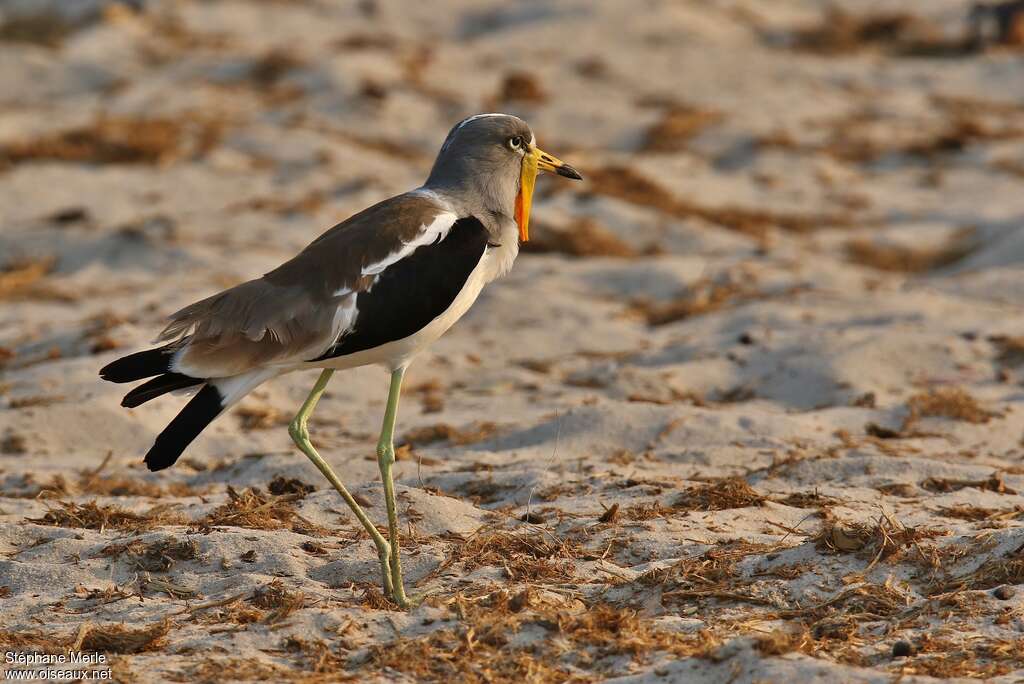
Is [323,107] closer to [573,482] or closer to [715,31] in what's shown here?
[715,31]

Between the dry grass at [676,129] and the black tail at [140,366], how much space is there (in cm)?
798

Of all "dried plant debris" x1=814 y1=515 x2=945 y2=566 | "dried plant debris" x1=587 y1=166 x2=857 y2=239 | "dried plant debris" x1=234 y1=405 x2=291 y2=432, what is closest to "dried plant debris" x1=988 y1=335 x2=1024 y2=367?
"dried plant debris" x1=587 y1=166 x2=857 y2=239

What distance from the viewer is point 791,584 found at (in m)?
4.00

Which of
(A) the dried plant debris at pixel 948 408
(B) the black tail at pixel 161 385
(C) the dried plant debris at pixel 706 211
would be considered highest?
(B) the black tail at pixel 161 385

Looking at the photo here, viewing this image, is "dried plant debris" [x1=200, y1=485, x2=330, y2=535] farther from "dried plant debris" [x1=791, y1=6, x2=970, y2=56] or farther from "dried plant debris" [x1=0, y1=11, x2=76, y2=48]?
"dried plant debris" [x1=791, y1=6, x2=970, y2=56]

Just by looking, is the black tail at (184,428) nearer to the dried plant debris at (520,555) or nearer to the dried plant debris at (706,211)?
the dried plant debris at (520,555)

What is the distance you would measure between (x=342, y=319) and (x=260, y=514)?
100cm

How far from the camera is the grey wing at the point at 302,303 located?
12.7 feet

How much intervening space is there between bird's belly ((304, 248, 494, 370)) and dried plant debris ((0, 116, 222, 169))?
6.84m

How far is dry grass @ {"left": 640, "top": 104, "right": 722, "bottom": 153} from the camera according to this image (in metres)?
11.5

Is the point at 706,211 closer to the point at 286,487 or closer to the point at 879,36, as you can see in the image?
the point at 879,36

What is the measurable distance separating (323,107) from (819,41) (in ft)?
18.3

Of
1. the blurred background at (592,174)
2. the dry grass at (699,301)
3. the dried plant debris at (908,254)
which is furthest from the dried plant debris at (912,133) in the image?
the dry grass at (699,301)

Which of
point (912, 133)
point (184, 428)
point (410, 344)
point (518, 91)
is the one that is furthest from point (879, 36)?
point (184, 428)
